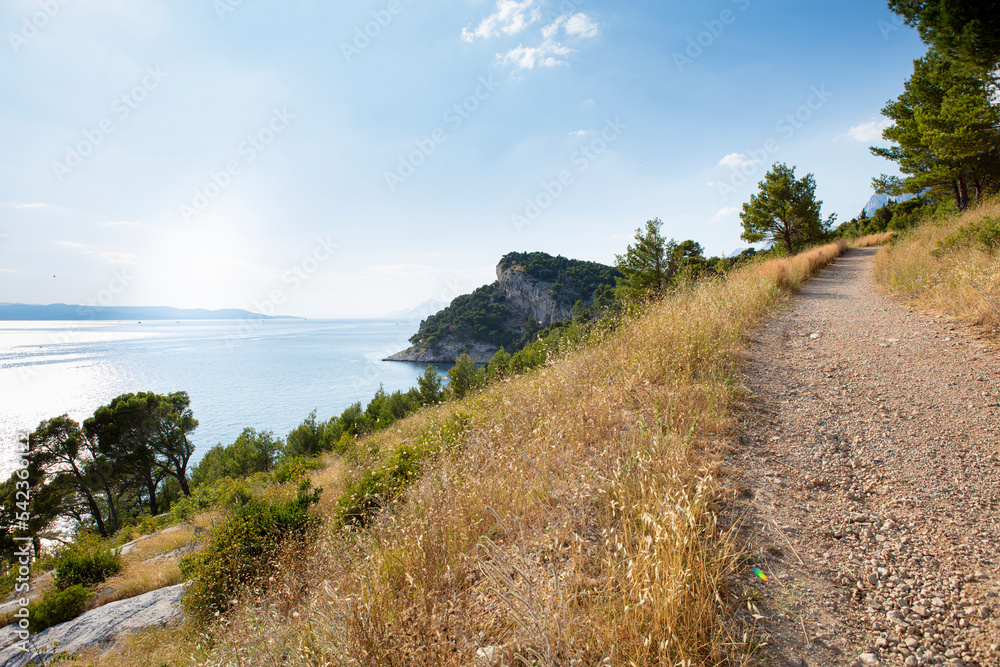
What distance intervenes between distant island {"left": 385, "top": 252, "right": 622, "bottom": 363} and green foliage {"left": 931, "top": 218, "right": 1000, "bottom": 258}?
76.0 m

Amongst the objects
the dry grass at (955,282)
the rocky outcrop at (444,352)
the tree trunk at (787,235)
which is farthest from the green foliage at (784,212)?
the rocky outcrop at (444,352)

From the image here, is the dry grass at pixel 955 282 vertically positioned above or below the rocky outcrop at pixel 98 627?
above

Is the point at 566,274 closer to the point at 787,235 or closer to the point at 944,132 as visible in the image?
the point at 787,235

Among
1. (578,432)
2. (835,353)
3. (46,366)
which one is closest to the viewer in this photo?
(578,432)

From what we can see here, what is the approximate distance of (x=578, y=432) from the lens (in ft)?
11.0

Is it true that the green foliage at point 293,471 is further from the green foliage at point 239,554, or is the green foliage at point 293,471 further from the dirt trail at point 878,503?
the dirt trail at point 878,503

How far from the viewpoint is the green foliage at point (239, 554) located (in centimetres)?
515

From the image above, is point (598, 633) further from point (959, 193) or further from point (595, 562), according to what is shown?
point (959, 193)

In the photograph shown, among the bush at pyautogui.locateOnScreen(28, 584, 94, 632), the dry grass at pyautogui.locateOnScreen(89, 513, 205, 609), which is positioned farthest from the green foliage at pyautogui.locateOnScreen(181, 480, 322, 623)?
the bush at pyautogui.locateOnScreen(28, 584, 94, 632)

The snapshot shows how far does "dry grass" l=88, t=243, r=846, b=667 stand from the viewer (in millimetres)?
1498

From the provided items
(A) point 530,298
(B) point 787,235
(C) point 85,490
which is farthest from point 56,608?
(A) point 530,298

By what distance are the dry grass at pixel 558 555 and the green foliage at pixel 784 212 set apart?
86.4 feet

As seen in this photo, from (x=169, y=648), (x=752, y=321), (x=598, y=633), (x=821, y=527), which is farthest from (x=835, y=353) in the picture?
(x=169, y=648)

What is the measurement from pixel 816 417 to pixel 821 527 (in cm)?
175
